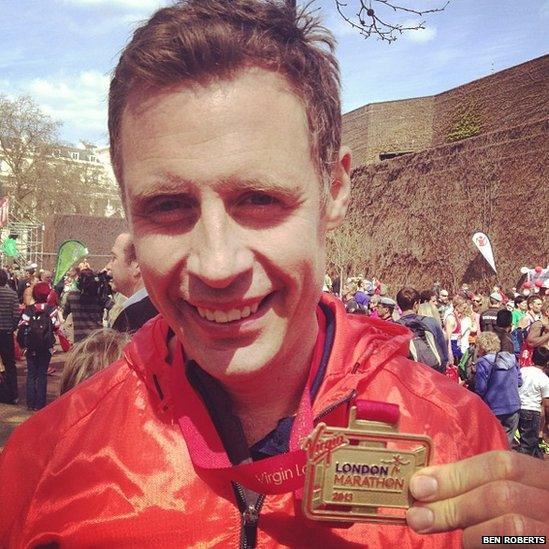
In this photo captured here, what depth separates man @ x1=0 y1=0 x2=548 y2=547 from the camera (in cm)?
124

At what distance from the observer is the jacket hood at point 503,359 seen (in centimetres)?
554

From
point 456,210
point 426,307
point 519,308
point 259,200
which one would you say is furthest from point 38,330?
point 456,210

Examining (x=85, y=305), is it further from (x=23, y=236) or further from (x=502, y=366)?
(x=23, y=236)

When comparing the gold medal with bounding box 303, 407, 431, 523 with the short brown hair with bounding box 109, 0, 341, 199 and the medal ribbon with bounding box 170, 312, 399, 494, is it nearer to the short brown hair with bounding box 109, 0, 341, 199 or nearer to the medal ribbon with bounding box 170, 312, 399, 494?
the medal ribbon with bounding box 170, 312, 399, 494

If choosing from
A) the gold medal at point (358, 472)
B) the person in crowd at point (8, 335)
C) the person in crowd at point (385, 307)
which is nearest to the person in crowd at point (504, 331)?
the person in crowd at point (385, 307)

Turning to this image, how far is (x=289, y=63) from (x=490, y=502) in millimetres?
901

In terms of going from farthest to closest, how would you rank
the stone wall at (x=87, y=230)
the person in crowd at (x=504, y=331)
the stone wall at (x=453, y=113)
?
the stone wall at (x=87, y=230), the stone wall at (x=453, y=113), the person in crowd at (x=504, y=331)

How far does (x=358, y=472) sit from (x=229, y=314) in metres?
0.41

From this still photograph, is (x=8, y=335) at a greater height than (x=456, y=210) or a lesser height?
lesser

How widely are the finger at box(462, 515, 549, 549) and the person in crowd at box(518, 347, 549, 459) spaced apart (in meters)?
5.35

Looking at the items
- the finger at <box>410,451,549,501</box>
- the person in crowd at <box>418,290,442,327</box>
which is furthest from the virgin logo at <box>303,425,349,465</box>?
the person in crowd at <box>418,290,442,327</box>

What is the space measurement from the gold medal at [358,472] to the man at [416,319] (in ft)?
15.5

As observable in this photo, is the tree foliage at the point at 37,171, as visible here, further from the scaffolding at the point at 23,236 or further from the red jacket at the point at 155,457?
the red jacket at the point at 155,457

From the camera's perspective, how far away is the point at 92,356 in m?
2.80
